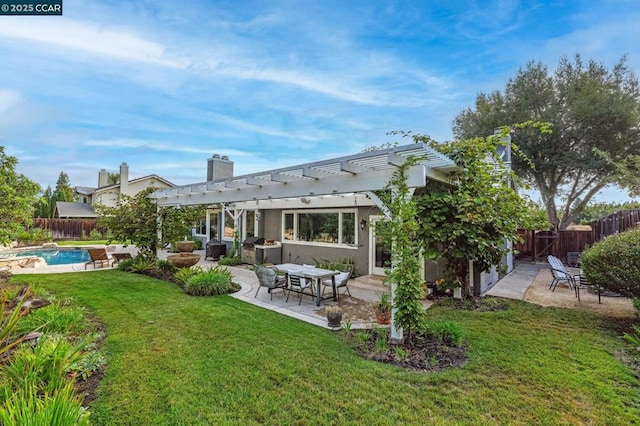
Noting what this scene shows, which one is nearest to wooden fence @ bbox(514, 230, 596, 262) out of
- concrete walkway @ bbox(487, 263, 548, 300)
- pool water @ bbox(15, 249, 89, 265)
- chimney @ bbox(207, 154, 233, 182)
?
concrete walkway @ bbox(487, 263, 548, 300)

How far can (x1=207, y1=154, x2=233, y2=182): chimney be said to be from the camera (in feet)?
49.1

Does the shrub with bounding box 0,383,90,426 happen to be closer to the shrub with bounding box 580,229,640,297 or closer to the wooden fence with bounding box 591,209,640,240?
the shrub with bounding box 580,229,640,297

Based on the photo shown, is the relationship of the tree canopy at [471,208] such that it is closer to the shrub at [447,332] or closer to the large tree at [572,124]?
the shrub at [447,332]

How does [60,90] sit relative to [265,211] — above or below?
above

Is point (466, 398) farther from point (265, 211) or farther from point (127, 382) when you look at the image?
point (265, 211)

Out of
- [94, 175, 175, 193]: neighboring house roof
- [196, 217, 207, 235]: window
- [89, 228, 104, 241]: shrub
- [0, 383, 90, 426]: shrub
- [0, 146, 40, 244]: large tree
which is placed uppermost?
[94, 175, 175, 193]: neighboring house roof

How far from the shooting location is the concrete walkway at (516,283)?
835cm

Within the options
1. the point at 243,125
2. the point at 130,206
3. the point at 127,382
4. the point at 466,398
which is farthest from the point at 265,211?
the point at 466,398

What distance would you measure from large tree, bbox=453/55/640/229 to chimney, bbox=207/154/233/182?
49.0ft

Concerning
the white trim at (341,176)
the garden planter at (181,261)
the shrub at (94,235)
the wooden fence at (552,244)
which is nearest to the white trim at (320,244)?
the white trim at (341,176)

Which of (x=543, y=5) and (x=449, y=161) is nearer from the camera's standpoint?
(x=449, y=161)

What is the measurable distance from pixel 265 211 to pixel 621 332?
12401mm

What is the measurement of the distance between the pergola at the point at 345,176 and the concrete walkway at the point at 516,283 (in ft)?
14.1

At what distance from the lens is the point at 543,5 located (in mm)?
8078
